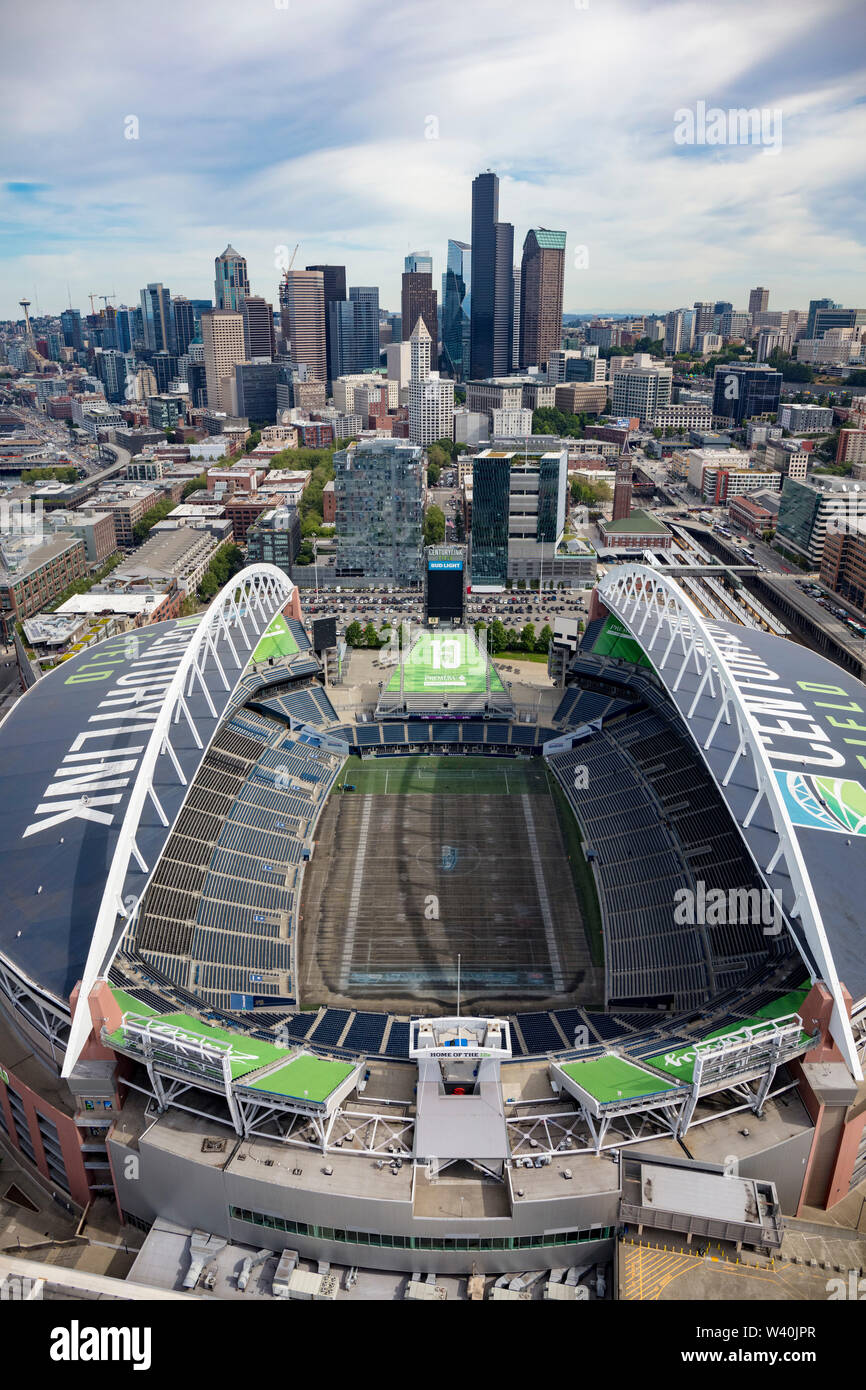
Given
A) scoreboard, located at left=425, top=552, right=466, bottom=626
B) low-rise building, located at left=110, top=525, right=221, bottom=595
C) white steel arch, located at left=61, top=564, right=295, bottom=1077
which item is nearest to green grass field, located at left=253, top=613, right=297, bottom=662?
white steel arch, located at left=61, top=564, right=295, bottom=1077

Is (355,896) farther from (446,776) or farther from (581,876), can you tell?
(446,776)

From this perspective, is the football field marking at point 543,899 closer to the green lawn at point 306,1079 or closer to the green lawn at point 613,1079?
the green lawn at point 613,1079

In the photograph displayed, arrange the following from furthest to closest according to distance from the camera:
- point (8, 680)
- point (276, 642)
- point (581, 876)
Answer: point (8, 680) → point (276, 642) → point (581, 876)

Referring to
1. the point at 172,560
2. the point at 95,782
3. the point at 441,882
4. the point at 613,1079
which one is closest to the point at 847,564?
the point at 441,882

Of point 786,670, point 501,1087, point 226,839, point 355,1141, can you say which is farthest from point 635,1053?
point 786,670

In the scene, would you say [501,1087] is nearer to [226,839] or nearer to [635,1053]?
[635,1053]

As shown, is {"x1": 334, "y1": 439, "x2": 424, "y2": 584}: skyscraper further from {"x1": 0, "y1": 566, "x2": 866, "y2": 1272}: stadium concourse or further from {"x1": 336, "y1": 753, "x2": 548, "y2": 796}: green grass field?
{"x1": 336, "y1": 753, "x2": 548, "y2": 796}: green grass field
